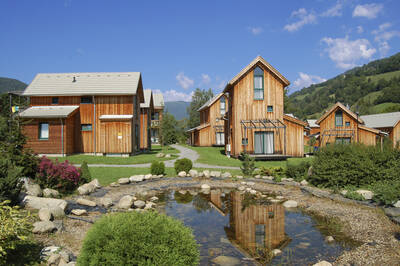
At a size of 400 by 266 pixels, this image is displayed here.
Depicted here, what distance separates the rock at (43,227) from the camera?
6426 mm

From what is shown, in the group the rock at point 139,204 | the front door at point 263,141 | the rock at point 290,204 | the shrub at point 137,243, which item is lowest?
the rock at point 290,204

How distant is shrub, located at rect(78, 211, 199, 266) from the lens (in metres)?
3.69

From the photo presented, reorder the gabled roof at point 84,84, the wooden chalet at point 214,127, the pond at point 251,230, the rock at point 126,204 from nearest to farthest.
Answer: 1. the pond at point 251,230
2. the rock at point 126,204
3. the gabled roof at point 84,84
4. the wooden chalet at point 214,127

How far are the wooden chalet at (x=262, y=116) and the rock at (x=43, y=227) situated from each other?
20.4 metres

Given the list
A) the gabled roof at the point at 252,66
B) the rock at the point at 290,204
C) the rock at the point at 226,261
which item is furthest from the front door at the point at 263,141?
the rock at the point at 226,261

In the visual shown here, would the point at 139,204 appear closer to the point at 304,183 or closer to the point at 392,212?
the point at 304,183

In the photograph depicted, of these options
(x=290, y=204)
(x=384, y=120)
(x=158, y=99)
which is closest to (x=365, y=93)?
(x=384, y=120)

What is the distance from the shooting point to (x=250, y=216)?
9.46 meters

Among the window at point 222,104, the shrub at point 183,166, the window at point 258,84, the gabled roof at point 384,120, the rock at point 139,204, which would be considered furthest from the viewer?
the window at point 222,104

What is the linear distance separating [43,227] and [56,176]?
217 inches

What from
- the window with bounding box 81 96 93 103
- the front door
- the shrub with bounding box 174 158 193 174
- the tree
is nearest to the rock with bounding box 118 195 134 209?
the shrub with bounding box 174 158 193 174

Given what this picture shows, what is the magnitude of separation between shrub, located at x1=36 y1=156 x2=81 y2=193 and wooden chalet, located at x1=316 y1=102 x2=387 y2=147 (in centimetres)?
3210

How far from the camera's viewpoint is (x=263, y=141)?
2598 cm

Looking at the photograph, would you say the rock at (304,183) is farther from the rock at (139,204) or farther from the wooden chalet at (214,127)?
the wooden chalet at (214,127)
